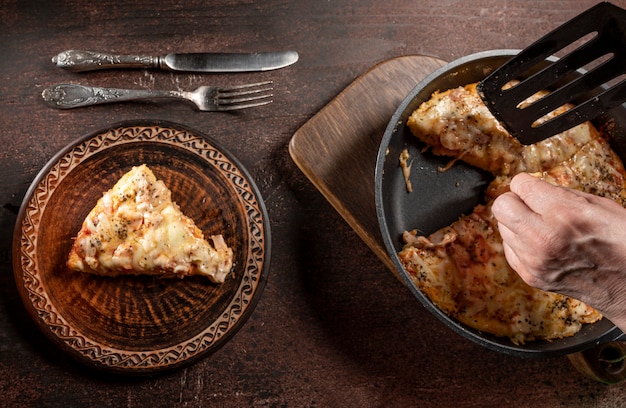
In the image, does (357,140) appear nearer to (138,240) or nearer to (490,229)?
(490,229)

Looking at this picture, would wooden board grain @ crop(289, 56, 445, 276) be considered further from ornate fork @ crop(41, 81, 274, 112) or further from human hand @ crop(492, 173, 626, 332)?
human hand @ crop(492, 173, 626, 332)

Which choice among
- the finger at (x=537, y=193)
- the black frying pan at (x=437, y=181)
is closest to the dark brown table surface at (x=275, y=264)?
the black frying pan at (x=437, y=181)

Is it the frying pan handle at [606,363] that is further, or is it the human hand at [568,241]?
the frying pan handle at [606,363]

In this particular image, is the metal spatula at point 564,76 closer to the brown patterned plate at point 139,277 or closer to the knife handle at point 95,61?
the brown patterned plate at point 139,277

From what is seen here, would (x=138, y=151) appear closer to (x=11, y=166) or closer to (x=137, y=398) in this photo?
(x=11, y=166)

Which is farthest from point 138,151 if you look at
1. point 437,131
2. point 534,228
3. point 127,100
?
point 534,228

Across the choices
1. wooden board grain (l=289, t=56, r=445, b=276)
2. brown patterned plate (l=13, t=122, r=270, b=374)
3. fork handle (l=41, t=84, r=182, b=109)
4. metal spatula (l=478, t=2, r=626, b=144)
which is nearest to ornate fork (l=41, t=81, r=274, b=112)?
fork handle (l=41, t=84, r=182, b=109)

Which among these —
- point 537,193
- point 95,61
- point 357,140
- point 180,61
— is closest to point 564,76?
point 537,193
